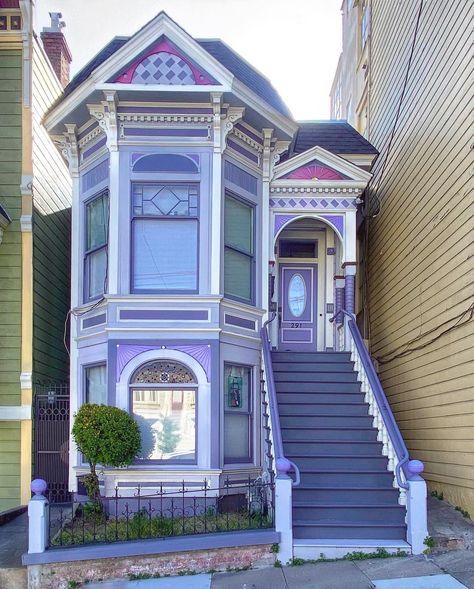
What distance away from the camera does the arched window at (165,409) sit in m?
8.77

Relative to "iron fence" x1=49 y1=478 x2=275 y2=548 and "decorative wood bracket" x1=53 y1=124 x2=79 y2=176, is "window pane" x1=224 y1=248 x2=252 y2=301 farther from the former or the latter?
"decorative wood bracket" x1=53 y1=124 x2=79 y2=176

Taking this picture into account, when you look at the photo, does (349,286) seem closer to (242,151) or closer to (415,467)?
(242,151)

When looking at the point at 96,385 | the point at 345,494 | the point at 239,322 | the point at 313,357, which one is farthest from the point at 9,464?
the point at 345,494

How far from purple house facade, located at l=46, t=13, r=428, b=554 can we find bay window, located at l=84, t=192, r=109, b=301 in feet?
0.08

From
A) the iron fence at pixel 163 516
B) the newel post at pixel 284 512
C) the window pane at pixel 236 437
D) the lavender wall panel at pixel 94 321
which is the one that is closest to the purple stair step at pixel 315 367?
the window pane at pixel 236 437

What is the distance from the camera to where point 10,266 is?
10.5m

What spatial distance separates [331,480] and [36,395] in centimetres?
495

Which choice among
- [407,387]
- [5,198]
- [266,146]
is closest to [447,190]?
[266,146]

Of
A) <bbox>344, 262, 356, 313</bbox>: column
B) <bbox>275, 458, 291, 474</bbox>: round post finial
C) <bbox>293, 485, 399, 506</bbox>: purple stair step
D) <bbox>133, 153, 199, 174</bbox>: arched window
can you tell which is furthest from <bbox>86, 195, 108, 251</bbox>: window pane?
<bbox>293, 485, 399, 506</bbox>: purple stair step

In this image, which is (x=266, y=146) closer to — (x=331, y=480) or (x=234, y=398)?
(x=234, y=398)

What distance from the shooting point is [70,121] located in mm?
9688

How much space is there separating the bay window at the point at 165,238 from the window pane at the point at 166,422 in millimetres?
1484

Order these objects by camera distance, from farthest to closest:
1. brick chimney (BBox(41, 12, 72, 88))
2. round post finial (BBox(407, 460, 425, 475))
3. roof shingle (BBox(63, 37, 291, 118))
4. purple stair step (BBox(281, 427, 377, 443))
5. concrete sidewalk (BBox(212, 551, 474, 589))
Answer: brick chimney (BBox(41, 12, 72, 88))
roof shingle (BBox(63, 37, 291, 118))
purple stair step (BBox(281, 427, 377, 443))
round post finial (BBox(407, 460, 425, 475))
concrete sidewalk (BBox(212, 551, 474, 589))

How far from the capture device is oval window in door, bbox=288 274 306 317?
38.7ft
